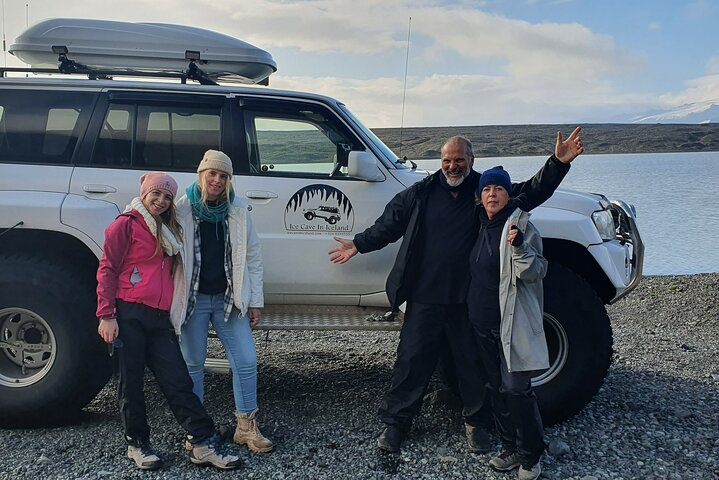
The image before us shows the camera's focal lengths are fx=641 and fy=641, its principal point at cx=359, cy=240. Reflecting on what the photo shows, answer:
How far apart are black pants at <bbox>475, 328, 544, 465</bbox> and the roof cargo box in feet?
8.37

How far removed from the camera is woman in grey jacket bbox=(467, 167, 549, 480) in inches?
131

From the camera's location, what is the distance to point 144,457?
3.52 meters

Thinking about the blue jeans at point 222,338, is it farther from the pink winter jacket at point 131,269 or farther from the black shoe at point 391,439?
the black shoe at point 391,439

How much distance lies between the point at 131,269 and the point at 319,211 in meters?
1.29

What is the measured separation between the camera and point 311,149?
14.5 ft

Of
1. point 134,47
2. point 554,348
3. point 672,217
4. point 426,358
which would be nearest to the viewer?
point 426,358

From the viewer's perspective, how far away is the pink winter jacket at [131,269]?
334 cm

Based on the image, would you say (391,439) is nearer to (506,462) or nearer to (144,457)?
(506,462)

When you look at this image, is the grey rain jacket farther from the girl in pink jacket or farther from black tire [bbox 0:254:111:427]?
black tire [bbox 0:254:111:427]

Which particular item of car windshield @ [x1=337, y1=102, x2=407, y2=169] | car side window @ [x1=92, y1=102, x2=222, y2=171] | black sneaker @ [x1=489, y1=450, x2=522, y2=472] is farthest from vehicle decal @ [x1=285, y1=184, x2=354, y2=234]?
black sneaker @ [x1=489, y1=450, x2=522, y2=472]

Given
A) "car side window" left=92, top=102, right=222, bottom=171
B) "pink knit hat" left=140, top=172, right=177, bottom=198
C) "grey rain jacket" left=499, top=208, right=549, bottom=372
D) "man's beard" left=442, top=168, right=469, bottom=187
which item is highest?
"car side window" left=92, top=102, right=222, bottom=171

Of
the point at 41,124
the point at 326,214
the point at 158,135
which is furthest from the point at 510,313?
the point at 41,124

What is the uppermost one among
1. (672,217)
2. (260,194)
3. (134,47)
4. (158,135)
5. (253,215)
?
(134,47)

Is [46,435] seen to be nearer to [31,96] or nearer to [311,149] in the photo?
[31,96]
